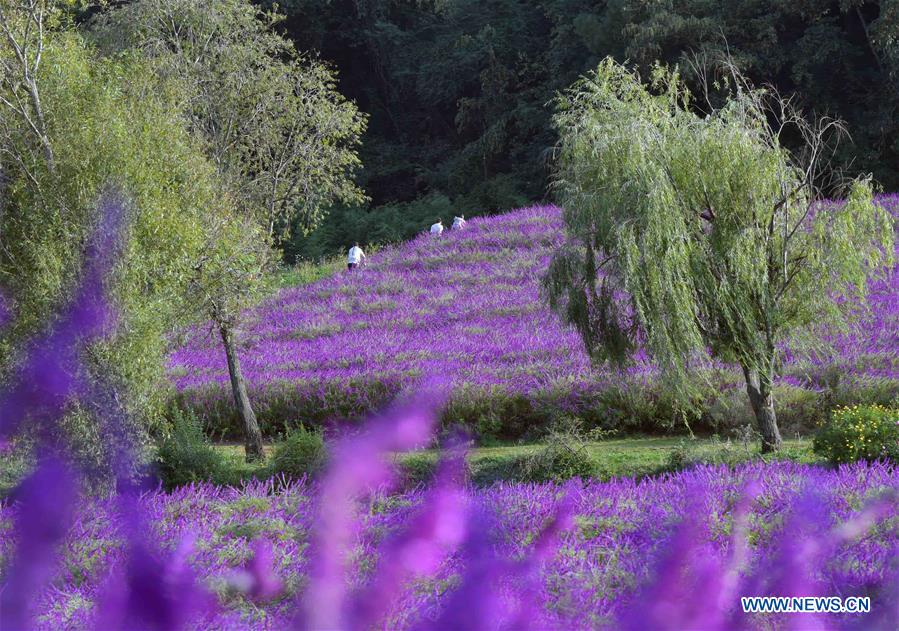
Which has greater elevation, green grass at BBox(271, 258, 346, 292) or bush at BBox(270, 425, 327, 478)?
green grass at BBox(271, 258, 346, 292)

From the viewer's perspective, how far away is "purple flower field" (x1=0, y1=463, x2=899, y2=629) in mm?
2791

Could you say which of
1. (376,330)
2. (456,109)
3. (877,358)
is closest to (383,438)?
(877,358)

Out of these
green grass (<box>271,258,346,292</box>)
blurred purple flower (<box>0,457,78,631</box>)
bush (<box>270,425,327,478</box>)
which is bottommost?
bush (<box>270,425,327,478</box>)

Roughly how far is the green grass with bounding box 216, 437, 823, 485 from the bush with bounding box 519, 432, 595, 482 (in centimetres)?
16

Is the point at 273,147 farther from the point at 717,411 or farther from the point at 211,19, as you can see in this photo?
the point at 717,411

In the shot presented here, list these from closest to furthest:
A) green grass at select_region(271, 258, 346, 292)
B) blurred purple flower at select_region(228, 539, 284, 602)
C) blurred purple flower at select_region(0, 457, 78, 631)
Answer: blurred purple flower at select_region(0, 457, 78, 631) < blurred purple flower at select_region(228, 539, 284, 602) < green grass at select_region(271, 258, 346, 292)

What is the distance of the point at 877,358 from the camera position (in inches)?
603

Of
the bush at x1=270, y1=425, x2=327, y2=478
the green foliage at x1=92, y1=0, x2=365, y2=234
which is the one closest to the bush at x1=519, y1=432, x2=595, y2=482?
the bush at x1=270, y1=425, x2=327, y2=478

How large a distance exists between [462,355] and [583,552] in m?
13.8

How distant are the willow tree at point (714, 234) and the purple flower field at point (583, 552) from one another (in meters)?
4.52

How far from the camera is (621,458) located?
12.3 meters

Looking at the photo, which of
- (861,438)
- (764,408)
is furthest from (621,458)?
(861,438)

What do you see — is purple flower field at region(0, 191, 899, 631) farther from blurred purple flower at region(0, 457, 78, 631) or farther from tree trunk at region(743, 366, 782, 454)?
tree trunk at region(743, 366, 782, 454)

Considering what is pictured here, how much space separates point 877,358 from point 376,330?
10679 millimetres
